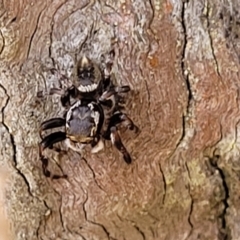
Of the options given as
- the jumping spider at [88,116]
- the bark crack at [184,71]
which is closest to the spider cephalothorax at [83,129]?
the jumping spider at [88,116]

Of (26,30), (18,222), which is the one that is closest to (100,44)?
(26,30)

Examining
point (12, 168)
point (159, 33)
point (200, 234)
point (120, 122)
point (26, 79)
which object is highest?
point (159, 33)

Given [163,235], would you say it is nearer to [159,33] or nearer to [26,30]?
[159,33]

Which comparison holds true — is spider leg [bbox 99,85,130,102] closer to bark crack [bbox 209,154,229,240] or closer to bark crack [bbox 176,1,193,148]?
bark crack [bbox 176,1,193,148]

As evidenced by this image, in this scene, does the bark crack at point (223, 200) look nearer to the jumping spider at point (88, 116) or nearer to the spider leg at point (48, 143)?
the jumping spider at point (88, 116)

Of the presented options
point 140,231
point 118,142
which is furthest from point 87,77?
point 140,231
